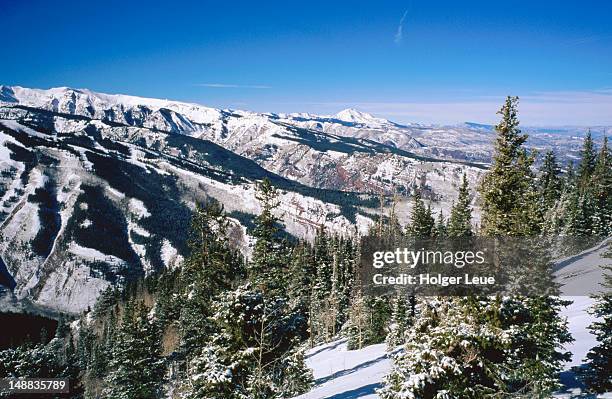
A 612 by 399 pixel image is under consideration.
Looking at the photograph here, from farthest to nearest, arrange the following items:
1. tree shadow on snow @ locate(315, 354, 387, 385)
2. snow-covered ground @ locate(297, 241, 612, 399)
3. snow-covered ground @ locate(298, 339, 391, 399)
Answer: tree shadow on snow @ locate(315, 354, 387, 385) < snow-covered ground @ locate(298, 339, 391, 399) < snow-covered ground @ locate(297, 241, 612, 399)

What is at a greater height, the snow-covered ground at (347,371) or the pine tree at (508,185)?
the pine tree at (508,185)

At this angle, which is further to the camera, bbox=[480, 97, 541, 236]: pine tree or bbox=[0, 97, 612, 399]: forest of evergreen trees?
bbox=[480, 97, 541, 236]: pine tree

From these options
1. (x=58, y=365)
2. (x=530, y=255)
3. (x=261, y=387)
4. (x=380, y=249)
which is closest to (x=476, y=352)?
(x=530, y=255)

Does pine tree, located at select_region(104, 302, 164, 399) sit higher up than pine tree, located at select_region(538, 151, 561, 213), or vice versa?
pine tree, located at select_region(538, 151, 561, 213)

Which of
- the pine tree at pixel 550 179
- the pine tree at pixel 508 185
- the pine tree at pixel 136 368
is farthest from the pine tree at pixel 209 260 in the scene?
the pine tree at pixel 550 179

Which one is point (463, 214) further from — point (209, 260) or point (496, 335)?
point (496, 335)

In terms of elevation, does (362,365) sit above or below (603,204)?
below

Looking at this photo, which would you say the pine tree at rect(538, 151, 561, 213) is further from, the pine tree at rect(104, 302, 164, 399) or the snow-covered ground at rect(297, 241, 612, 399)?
the pine tree at rect(104, 302, 164, 399)

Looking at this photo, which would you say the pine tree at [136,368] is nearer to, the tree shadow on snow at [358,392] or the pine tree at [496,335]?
the tree shadow on snow at [358,392]

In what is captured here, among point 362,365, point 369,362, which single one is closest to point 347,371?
point 362,365

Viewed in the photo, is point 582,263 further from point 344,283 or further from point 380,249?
point 344,283

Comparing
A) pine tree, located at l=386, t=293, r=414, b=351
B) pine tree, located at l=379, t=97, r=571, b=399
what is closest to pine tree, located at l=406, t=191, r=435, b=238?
pine tree, located at l=386, t=293, r=414, b=351

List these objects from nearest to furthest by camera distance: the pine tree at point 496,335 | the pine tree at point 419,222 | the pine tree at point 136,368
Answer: the pine tree at point 496,335 → the pine tree at point 136,368 → the pine tree at point 419,222

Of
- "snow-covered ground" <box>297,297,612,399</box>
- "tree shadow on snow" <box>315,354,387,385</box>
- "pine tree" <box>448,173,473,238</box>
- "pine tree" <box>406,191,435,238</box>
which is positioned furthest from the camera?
"pine tree" <box>406,191,435,238</box>
